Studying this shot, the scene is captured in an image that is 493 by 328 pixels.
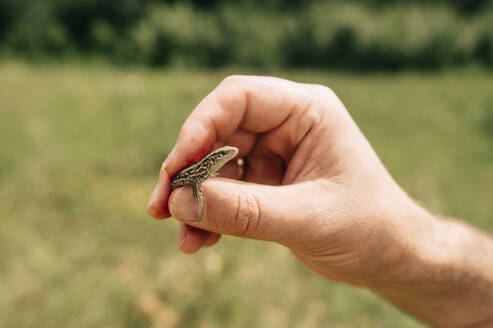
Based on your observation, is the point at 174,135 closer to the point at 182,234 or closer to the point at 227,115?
the point at 227,115

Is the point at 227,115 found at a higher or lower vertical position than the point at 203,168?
higher

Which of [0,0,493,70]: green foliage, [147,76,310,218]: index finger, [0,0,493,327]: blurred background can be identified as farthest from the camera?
[0,0,493,70]: green foliage

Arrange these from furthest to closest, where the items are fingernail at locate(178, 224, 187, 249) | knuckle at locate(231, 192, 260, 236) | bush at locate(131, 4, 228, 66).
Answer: bush at locate(131, 4, 228, 66) < fingernail at locate(178, 224, 187, 249) < knuckle at locate(231, 192, 260, 236)

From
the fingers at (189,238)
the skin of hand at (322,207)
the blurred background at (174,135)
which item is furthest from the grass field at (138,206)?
the skin of hand at (322,207)

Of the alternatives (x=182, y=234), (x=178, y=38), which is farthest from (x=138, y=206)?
(x=178, y=38)

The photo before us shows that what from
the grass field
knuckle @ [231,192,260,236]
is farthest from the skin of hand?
the grass field

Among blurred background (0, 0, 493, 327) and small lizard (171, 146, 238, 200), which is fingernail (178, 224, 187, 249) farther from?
blurred background (0, 0, 493, 327)

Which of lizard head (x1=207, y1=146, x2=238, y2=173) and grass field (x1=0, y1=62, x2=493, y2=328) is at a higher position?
lizard head (x1=207, y1=146, x2=238, y2=173)

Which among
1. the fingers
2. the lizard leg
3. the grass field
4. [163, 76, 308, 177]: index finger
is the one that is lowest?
the grass field

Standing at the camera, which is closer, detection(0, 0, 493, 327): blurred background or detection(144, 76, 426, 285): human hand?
detection(144, 76, 426, 285): human hand
